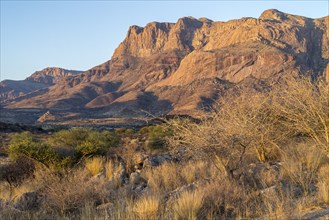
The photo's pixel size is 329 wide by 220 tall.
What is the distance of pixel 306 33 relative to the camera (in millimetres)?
167250

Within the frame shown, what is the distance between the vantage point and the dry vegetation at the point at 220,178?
6.83 metres

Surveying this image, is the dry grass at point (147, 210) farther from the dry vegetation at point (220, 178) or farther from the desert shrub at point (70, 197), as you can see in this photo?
the desert shrub at point (70, 197)

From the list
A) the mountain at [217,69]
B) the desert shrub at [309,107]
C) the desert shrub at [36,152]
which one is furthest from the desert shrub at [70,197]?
the mountain at [217,69]

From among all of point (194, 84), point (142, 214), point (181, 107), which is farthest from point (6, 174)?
point (194, 84)

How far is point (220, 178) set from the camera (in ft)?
29.2

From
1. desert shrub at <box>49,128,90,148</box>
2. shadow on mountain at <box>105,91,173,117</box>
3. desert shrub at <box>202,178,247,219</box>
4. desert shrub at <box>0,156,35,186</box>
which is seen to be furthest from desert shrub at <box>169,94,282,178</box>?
shadow on mountain at <box>105,91,173,117</box>

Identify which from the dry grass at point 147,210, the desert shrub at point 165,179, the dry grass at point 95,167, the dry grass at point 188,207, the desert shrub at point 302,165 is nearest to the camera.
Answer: the dry grass at point 147,210

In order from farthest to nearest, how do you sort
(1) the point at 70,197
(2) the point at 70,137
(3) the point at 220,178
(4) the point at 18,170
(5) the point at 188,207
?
(2) the point at 70,137
(4) the point at 18,170
(3) the point at 220,178
(1) the point at 70,197
(5) the point at 188,207

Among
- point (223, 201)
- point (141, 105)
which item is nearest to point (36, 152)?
point (223, 201)

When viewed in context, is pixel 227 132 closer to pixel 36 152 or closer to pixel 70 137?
pixel 36 152

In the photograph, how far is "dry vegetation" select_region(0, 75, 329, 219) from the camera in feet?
22.4

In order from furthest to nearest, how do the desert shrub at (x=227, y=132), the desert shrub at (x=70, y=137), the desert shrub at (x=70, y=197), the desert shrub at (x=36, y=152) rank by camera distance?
the desert shrub at (x=70, y=137)
the desert shrub at (x=36, y=152)
the desert shrub at (x=227, y=132)
the desert shrub at (x=70, y=197)

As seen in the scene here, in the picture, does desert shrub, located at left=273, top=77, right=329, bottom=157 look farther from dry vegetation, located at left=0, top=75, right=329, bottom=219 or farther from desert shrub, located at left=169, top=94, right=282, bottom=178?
desert shrub, located at left=169, top=94, right=282, bottom=178

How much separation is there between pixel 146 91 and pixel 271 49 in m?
54.1
